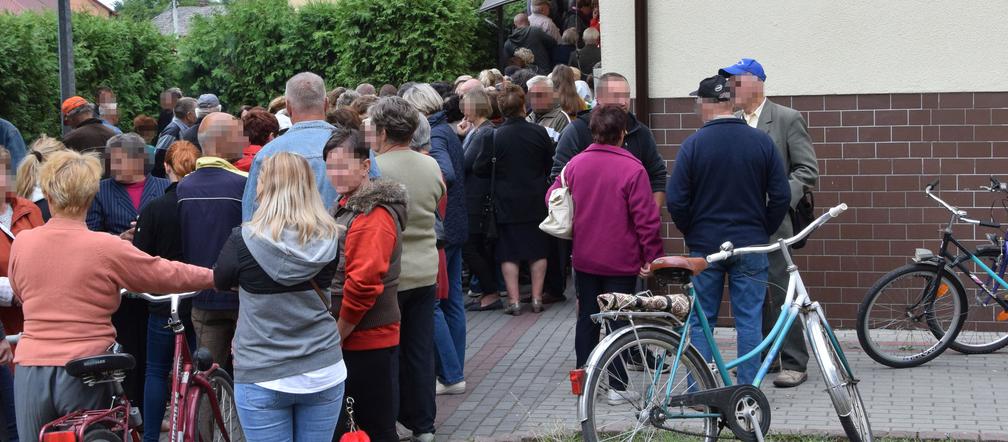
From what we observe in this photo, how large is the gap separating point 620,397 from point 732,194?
1670 mm

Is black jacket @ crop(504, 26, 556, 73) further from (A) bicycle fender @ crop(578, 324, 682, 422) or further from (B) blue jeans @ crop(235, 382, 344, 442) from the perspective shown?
(B) blue jeans @ crop(235, 382, 344, 442)

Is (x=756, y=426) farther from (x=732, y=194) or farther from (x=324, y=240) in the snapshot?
(x=324, y=240)

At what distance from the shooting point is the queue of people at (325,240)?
4.74m

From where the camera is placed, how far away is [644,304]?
5.70 meters

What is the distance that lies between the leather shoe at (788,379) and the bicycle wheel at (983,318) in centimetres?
129

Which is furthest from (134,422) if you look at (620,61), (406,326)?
(620,61)

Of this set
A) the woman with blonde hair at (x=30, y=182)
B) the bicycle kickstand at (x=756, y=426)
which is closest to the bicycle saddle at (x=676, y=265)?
the bicycle kickstand at (x=756, y=426)

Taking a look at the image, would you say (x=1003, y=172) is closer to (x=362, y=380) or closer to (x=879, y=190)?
(x=879, y=190)

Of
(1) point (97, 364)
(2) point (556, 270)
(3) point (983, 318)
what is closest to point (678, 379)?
(1) point (97, 364)

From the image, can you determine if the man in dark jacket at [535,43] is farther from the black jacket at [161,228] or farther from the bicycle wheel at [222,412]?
the bicycle wheel at [222,412]

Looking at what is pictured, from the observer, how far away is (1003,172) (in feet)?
28.4

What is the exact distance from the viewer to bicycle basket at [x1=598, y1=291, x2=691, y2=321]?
5.63m

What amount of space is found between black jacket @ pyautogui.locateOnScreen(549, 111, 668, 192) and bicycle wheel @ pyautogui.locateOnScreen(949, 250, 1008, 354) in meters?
2.24

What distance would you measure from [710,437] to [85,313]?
2985mm
